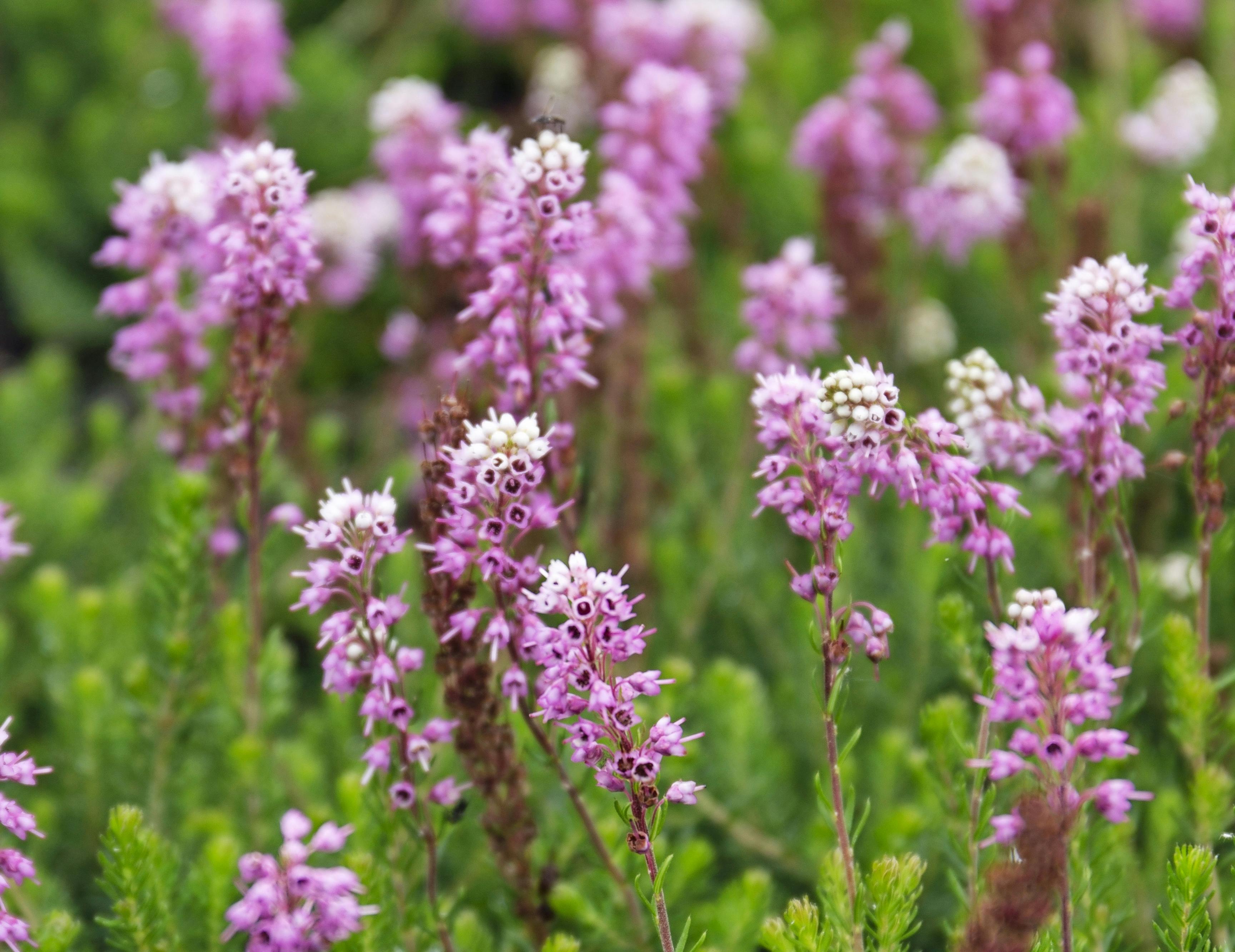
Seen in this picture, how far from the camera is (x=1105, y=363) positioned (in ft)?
6.25

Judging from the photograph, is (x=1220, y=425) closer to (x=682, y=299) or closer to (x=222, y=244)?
(x=222, y=244)

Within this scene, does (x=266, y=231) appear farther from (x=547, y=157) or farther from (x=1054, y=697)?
(x=1054, y=697)

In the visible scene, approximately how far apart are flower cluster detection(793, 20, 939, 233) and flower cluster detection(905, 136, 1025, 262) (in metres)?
0.16

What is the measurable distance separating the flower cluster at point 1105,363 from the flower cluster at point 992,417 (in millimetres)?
46

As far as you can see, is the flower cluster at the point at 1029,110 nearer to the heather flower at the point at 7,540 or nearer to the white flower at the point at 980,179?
the white flower at the point at 980,179

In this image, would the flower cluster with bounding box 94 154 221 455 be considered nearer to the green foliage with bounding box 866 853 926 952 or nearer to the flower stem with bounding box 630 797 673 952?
the flower stem with bounding box 630 797 673 952

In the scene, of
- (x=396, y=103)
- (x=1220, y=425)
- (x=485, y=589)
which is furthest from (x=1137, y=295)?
(x=396, y=103)

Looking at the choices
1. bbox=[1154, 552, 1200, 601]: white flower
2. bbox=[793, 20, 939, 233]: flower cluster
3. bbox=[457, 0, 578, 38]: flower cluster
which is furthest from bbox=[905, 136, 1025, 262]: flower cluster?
bbox=[457, 0, 578, 38]: flower cluster

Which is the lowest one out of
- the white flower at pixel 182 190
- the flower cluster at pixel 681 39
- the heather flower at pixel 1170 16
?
the white flower at pixel 182 190

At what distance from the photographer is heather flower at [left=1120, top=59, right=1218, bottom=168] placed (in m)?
3.95

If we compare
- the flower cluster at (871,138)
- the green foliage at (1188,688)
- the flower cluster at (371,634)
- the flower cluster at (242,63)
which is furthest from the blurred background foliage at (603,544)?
the flower cluster at (242,63)

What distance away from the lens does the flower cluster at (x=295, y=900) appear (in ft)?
5.27

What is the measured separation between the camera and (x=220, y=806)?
2.98 m

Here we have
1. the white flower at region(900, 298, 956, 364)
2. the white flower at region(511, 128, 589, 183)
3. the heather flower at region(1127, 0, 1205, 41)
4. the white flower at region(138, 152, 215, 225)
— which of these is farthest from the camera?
the heather flower at region(1127, 0, 1205, 41)
